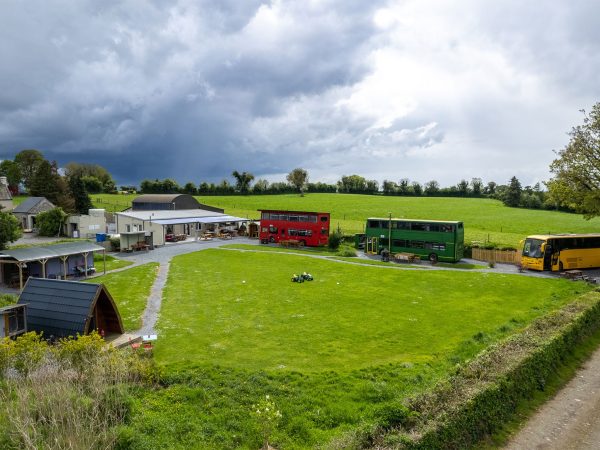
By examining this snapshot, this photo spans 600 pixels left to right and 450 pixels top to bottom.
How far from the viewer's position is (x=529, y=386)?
14.2m

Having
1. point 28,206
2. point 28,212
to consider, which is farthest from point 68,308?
point 28,206

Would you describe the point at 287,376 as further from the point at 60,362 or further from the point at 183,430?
the point at 60,362

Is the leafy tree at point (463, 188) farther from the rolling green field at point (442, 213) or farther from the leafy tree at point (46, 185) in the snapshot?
the leafy tree at point (46, 185)

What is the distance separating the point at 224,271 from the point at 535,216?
243 feet

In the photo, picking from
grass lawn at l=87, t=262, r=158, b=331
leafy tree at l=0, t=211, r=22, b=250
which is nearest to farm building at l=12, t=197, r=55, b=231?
leafy tree at l=0, t=211, r=22, b=250

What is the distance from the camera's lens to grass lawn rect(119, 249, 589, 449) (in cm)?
1234

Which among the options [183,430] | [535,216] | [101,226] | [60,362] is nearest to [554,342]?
[183,430]

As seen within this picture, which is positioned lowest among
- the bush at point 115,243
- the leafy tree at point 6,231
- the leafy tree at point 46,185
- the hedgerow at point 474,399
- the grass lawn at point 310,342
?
the grass lawn at point 310,342

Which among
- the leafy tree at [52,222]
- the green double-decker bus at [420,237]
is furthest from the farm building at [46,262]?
the green double-decker bus at [420,237]

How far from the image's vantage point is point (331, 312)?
24375 mm

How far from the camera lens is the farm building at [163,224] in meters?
50.9

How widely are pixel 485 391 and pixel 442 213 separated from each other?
263 ft

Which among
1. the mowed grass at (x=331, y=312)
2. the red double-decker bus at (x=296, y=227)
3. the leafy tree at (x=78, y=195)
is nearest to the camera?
the mowed grass at (x=331, y=312)

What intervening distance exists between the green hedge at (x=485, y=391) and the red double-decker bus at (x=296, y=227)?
35.6m
